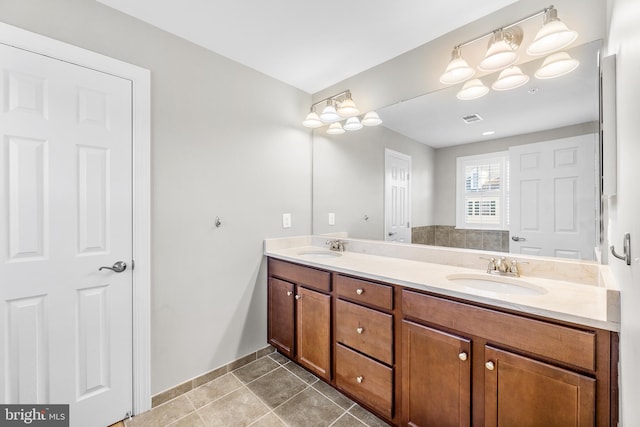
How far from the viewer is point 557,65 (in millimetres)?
1382

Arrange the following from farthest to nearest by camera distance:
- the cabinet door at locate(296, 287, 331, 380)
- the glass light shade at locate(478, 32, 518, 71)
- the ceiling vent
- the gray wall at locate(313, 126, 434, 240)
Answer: the gray wall at locate(313, 126, 434, 240), the cabinet door at locate(296, 287, 331, 380), the ceiling vent, the glass light shade at locate(478, 32, 518, 71)

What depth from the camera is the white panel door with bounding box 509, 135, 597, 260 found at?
1.33 m

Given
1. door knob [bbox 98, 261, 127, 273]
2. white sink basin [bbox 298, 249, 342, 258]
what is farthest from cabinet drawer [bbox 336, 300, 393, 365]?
door knob [bbox 98, 261, 127, 273]

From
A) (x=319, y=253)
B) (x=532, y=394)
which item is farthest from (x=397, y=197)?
(x=532, y=394)

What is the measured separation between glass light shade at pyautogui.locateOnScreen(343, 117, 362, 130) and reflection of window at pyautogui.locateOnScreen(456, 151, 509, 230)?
0.91 metres

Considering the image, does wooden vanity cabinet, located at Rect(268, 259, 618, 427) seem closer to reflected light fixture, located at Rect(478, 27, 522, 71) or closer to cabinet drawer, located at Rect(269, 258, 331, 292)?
cabinet drawer, located at Rect(269, 258, 331, 292)

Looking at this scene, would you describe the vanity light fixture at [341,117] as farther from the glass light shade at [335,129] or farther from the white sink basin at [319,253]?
the white sink basin at [319,253]

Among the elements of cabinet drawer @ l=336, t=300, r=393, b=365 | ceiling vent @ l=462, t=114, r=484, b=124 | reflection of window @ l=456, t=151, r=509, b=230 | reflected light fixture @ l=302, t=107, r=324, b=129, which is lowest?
cabinet drawer @ l=336, t=300, r=393, b=365

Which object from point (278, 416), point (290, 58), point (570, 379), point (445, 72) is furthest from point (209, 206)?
point (570, 379)

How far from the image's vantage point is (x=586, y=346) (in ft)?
3.08

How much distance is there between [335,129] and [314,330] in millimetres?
1722

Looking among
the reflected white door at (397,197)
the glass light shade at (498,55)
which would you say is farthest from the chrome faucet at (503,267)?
the glass light shade at (498,55)

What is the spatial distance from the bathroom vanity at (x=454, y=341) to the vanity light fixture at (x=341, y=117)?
1.07 metres

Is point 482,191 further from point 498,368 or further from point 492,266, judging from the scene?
point 498,368
